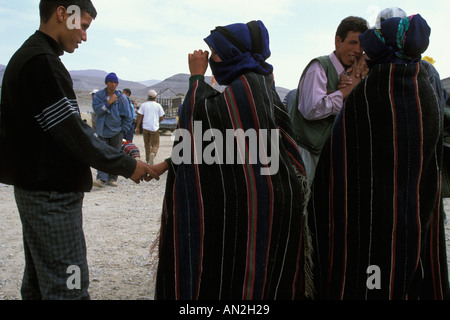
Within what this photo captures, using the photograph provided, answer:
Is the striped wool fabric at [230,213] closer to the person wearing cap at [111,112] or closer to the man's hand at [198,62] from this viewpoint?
the man's hand at [198,62]

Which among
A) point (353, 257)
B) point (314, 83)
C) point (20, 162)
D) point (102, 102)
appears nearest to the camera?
point (20, 162)

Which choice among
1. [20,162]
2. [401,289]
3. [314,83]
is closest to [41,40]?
[20,162]

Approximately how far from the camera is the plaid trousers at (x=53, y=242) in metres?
1.86

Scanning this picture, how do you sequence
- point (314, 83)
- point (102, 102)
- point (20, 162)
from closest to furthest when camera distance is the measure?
1. point (20, 162)
2. point (314, 83)
3. point (102, 102)

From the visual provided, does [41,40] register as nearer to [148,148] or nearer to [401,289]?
[401,289]

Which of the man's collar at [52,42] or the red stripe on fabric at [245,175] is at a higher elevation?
the man's collar at [52,42]

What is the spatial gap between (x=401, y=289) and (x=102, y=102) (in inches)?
230

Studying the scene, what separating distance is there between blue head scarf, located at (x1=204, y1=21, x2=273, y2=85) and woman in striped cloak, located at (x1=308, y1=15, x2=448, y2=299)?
529mm

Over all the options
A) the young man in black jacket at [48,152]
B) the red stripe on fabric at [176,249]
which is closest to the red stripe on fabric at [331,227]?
the red stripe on fabric at [176,249]

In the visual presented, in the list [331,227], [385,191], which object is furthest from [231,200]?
[385,191]

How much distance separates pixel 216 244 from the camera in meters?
1.93

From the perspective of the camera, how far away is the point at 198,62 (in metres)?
2.13

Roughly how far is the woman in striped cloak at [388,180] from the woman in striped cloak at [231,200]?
0.84 feet
